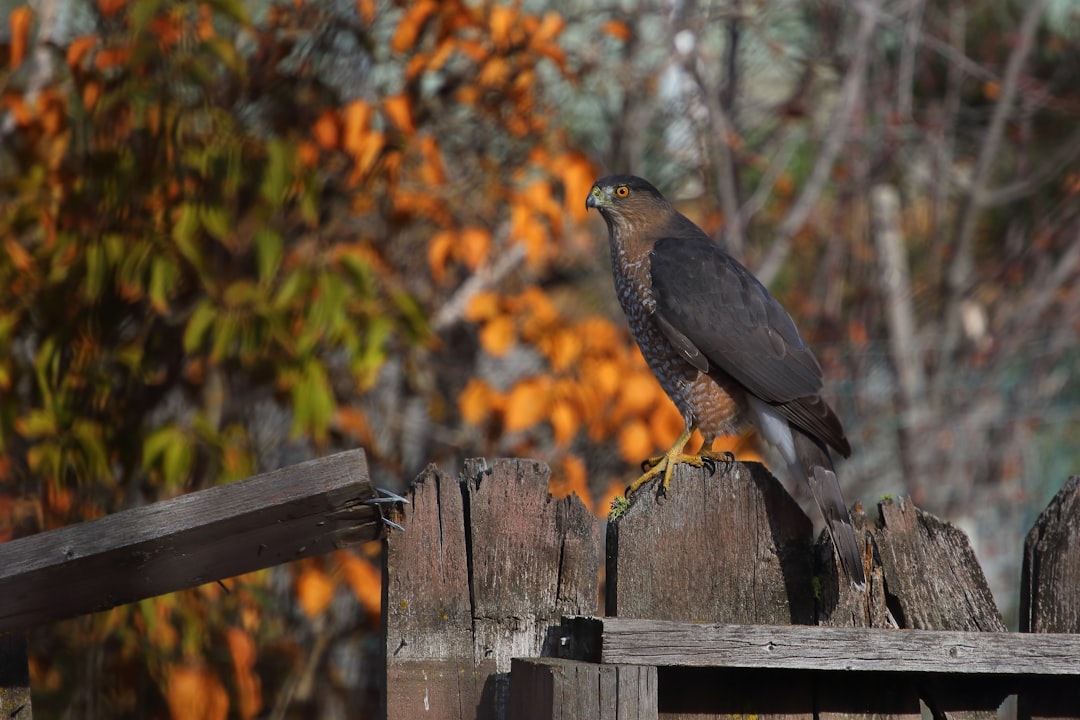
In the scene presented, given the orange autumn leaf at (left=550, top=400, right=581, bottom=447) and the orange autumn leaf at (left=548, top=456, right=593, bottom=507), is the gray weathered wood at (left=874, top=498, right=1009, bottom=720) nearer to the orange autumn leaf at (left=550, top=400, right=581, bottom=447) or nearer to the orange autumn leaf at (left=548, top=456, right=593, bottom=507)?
the orange autumn leaf at (left=550, top=400, right=581, bottom=447)

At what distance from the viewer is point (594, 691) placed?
1714mm

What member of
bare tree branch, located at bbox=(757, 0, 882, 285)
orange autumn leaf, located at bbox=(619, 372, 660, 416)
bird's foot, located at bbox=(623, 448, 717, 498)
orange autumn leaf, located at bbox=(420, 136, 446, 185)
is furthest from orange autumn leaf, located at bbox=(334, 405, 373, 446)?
bird's foot, located at bbox=(623, 448, 717, 498)

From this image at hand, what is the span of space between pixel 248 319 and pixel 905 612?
213 centimetres

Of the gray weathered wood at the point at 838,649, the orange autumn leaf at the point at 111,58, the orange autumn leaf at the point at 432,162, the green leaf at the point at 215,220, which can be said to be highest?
the orange autumn leaf at the point at 432,162

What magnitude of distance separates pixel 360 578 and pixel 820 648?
264 cm

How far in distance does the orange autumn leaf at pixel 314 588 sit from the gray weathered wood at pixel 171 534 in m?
2.14

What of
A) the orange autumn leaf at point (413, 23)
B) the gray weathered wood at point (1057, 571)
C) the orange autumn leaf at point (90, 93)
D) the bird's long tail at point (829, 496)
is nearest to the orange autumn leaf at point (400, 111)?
the orange autumn leaf at point (413, 23)

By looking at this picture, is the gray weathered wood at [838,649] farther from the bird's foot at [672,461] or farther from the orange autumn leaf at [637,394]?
the orange autumn leaf at [637,394]

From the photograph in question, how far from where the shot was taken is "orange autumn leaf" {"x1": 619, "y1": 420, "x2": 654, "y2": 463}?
413 cm

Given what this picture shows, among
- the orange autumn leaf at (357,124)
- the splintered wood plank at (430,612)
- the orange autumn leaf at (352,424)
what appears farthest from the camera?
the orange autumn leaf at (352,424)

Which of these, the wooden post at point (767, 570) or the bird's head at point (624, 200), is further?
the bird's head at point (624, 200)

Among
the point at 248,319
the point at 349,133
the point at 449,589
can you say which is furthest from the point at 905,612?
the point at 349,133

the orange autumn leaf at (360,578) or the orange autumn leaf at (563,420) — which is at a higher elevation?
the orange autumn leaf at (563,420)

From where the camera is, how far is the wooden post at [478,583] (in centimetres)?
184
